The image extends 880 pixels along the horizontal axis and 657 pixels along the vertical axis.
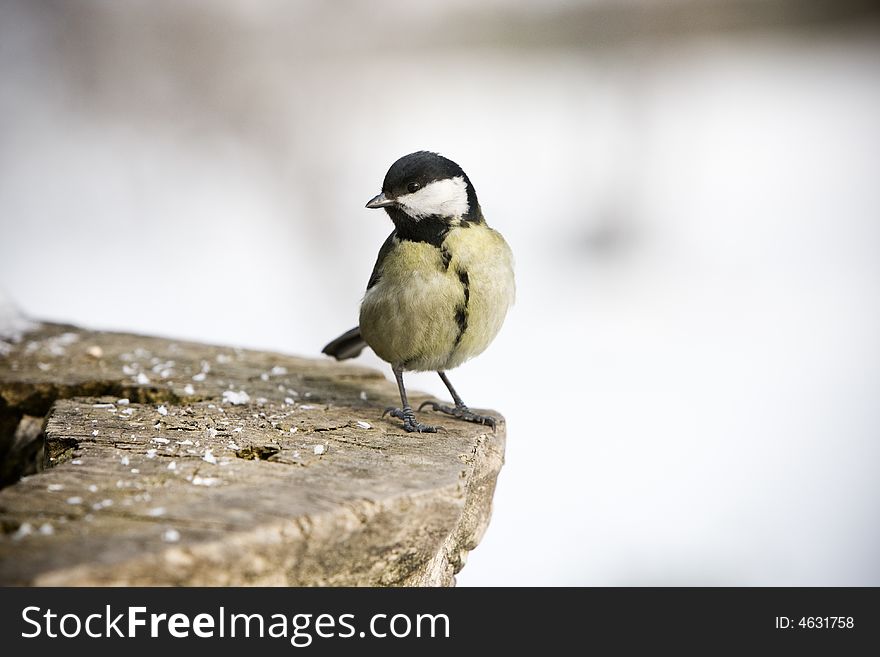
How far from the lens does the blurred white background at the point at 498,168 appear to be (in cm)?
389

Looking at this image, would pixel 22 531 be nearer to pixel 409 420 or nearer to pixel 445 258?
pixel 409 420

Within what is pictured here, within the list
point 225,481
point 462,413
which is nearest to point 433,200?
point 462,413

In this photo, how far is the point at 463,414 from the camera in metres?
1.75

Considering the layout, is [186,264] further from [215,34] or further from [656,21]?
[656,21]

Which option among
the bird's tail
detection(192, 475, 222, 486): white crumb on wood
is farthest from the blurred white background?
detection(192, 475, 222, 486): white crumb on wood

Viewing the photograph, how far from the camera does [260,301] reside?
4.11 m

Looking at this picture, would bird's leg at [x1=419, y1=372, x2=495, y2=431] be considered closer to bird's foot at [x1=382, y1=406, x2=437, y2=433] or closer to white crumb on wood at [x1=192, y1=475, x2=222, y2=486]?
bird's foot at [x1=382, y1=406, x2=437, y2=433]

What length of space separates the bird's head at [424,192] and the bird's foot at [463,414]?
37cm

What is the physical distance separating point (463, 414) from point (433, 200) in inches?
16.8
